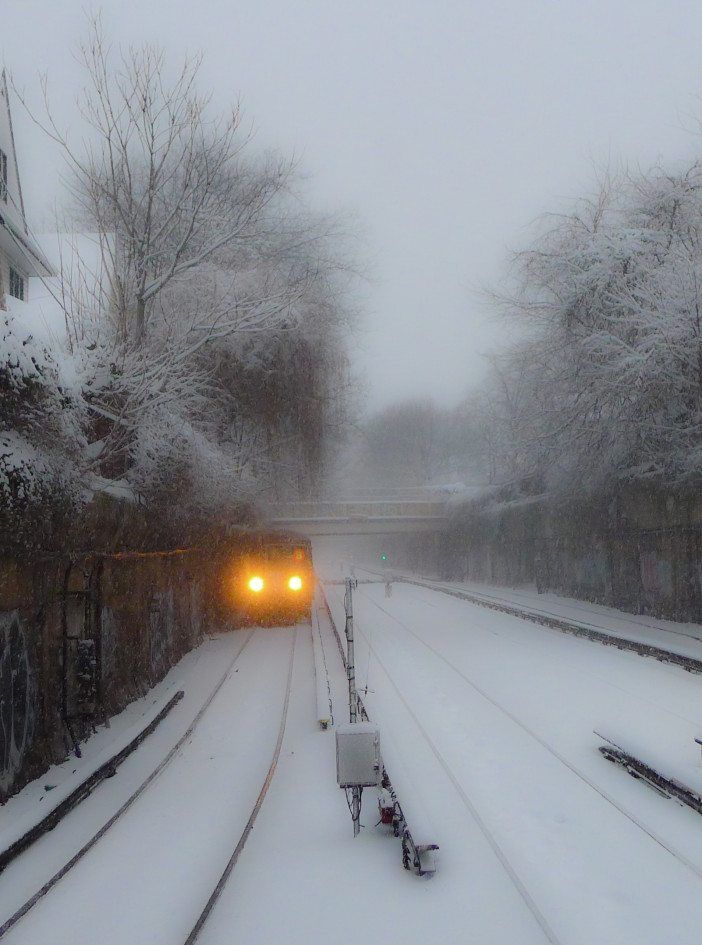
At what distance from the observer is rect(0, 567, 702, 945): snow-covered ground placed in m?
5.37

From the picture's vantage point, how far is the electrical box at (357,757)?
6.80 m

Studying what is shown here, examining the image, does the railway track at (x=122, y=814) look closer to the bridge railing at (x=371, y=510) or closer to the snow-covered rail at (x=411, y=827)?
the snow-covered rail at (x=411, y=827)

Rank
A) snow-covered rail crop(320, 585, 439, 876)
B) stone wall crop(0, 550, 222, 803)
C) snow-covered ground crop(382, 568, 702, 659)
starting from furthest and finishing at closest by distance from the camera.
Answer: snow-covered ground crop(382, 568, 702, 659) < stone wall crop(0, 550, 222, 803) < snow-covered rail crop(320, 585, 439, 876)

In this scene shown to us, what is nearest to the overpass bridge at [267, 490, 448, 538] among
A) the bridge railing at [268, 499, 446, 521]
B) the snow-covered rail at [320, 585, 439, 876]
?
the bridge railing at [268, 499, 446, 521]

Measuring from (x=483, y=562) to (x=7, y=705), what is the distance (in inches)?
1522

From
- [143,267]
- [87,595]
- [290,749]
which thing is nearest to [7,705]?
[87,595]

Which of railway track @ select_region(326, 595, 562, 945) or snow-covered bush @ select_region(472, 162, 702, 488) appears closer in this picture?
railway track @ select_region(326, 595, 562, 945)

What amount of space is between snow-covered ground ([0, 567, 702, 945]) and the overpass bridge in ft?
112

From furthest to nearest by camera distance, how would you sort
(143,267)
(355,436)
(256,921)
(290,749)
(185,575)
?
1. (355,436)
2. (185,575)
3. (143,267)
4. (290,749)
5. (256,921)

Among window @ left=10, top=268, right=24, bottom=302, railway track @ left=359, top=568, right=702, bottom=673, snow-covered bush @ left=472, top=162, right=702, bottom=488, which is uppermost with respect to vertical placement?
window @ left=10, top=268, right=24, bottom=302

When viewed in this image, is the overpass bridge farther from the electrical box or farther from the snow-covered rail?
the electrical box

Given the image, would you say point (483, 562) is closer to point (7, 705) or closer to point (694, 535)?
point (694, 535)

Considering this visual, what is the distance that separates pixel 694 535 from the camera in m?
19.8

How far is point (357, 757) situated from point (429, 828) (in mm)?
864
